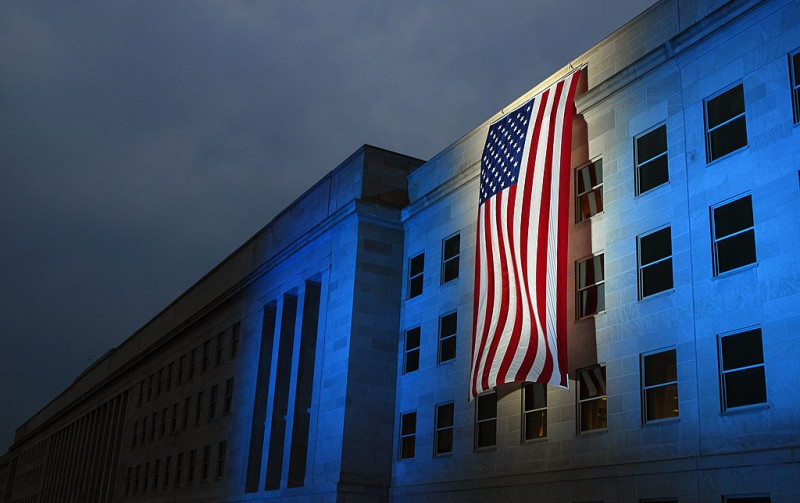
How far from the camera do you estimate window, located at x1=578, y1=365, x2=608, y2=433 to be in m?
27.0

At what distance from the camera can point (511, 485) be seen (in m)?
29.4

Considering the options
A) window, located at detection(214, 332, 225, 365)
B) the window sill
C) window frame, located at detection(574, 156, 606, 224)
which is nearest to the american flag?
window frame, located at detection(574, 156, 606, 224)

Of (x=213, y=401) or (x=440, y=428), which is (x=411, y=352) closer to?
(x=440, y=428)

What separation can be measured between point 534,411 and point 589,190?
24.0 feet

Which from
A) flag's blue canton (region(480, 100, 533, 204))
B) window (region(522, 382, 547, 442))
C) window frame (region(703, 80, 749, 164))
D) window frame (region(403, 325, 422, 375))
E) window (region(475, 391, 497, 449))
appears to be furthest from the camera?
window frame (region(403, 325, 422, 375))

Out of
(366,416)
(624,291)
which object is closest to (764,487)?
(624,291)

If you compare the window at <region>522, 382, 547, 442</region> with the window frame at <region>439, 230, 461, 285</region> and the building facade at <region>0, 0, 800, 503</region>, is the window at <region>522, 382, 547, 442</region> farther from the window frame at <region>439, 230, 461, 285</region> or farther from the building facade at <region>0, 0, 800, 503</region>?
the window frame at <region>439, 230, 461, 285</region>

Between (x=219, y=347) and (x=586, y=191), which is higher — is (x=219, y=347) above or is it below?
above

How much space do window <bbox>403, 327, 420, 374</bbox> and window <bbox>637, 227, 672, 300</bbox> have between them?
42.7 ft

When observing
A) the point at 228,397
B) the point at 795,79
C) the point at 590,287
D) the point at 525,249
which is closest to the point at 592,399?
the point at 590,287

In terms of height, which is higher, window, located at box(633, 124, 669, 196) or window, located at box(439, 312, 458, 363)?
window, located at box(633, 124, 669, 196)

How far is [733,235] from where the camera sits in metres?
23.8

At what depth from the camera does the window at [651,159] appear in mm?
26906

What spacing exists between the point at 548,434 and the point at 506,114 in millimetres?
11769
